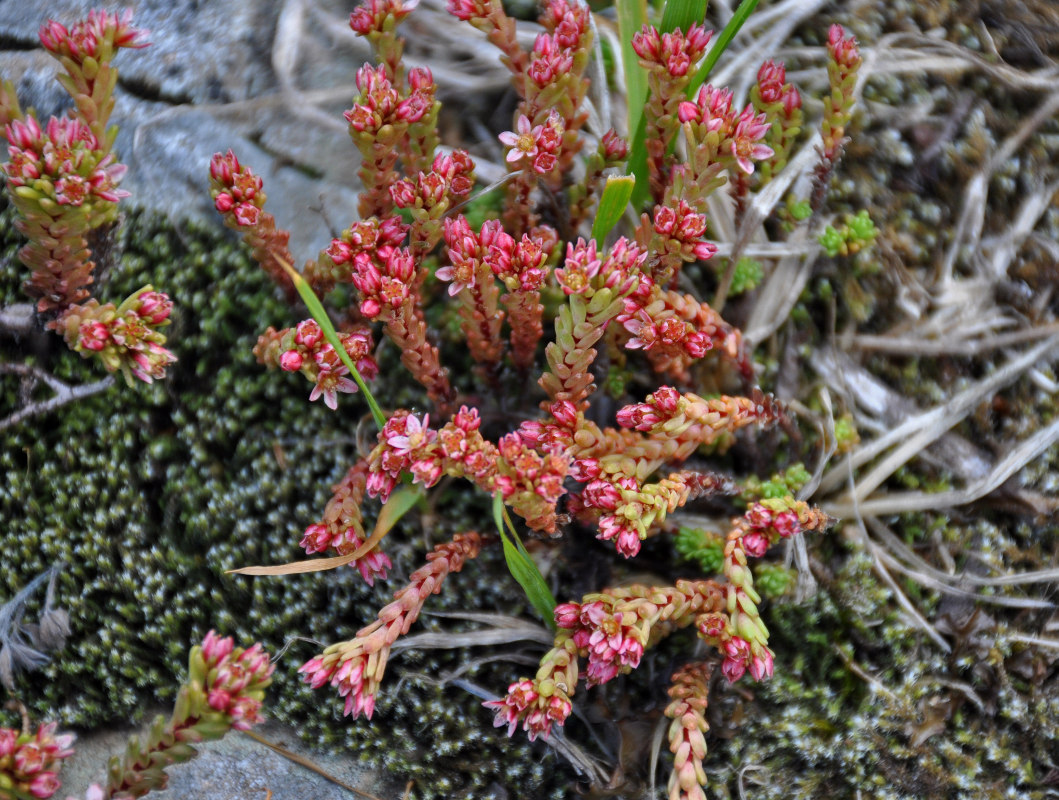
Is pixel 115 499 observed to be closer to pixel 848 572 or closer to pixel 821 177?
pixel 848 572

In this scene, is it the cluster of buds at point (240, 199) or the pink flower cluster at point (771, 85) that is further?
the pink flower cluster at point (771, 85)

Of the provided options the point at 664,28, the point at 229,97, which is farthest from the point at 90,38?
the point at 664,28

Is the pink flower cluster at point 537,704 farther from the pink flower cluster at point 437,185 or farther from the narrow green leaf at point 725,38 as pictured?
the narrow green leaf at point 725,38

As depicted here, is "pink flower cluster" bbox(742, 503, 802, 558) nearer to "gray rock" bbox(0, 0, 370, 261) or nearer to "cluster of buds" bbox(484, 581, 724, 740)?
"cluster of buds" bbox(484, 581, 724, 740)

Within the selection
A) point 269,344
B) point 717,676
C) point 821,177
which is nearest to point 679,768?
point 717,676

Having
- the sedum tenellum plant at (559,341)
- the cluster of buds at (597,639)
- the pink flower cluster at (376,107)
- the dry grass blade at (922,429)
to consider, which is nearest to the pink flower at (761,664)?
the sedum tenellum plant at (559,341)
